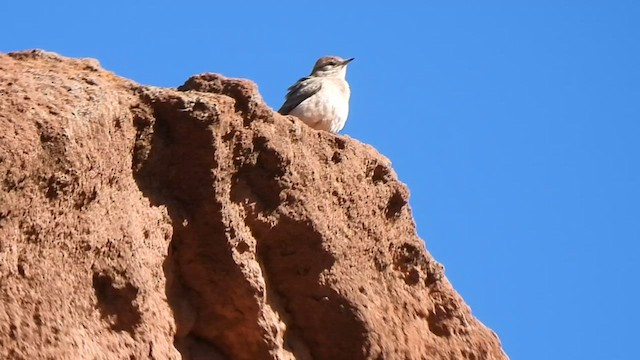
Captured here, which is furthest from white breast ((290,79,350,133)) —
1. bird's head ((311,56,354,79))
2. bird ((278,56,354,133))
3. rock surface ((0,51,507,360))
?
rock surface ((0,51,507,360))

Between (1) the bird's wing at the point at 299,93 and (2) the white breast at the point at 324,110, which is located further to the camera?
(1) the bird's wing at the point at 299,93

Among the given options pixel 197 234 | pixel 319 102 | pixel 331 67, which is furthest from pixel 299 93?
pixel 197 234

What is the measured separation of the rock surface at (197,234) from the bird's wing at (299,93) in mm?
3875

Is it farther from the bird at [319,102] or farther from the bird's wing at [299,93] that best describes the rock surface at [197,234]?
the bird's wing at [299,93]

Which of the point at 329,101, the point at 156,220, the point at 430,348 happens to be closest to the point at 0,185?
the point at 156,220

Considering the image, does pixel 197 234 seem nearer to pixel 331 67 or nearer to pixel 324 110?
pixel 324 110

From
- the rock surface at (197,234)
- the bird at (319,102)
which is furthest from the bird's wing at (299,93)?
the rock surface at (197,234)

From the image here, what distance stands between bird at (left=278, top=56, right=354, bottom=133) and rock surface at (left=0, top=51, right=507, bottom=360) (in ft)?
11.7

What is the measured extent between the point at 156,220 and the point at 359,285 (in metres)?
1.38

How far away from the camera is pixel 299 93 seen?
13688 millimetres

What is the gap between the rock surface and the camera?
7.32m

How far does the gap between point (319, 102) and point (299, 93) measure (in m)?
0.38

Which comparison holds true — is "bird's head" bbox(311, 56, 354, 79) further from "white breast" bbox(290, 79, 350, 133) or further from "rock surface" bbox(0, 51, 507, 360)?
"rock surface" bbox(0, 51, 507, 360)

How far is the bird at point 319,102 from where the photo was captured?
1325 cm
